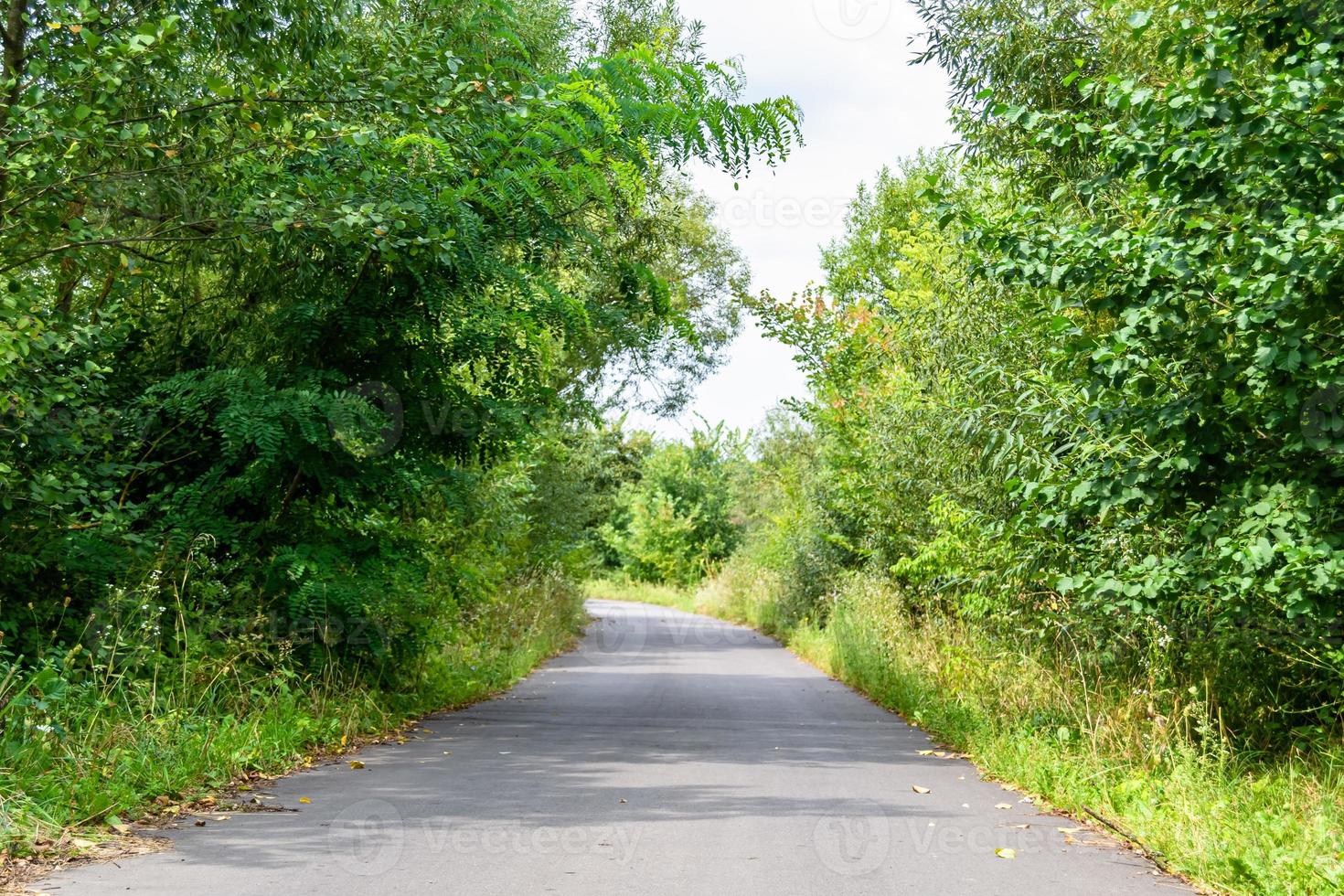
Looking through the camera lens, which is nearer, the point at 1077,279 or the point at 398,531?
the point at 1077,279

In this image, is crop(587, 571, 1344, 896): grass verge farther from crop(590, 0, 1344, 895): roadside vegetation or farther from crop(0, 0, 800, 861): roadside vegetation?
crop(0, 0, 800, 861): roadside vegetation

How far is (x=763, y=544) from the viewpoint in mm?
38938

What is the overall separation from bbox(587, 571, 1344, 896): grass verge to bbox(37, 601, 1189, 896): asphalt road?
0.32 m

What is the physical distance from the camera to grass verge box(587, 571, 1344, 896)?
6426mm

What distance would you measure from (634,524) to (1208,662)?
2245 inches

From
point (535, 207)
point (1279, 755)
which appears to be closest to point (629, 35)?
point (535, 207)

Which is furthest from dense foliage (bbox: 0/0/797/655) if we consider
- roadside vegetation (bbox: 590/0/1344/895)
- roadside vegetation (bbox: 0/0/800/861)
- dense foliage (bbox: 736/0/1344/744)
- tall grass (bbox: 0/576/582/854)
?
dense foliage (bbox: 736/0/1344/744)

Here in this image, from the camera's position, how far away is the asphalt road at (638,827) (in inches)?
245

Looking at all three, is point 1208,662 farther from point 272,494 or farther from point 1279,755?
point 272,494

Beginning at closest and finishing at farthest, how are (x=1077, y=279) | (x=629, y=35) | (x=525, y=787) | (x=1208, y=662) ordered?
(x=1077, y=279), (x=525, y=787), (x=1208, y=662), (x=629, y=35)

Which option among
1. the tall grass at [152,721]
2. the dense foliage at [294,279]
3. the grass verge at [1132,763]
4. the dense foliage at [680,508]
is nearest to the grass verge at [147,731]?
the tall grass at [152,721]

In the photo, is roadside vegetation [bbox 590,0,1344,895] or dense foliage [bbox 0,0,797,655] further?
dense foliage [bbox 0,0,797,655]

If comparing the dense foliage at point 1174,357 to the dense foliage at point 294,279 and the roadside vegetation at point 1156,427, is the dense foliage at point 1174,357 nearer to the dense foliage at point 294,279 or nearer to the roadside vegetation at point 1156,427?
the roadside vegetation at point 1156,427

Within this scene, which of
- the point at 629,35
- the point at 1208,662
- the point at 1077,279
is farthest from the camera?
the point at 629,35
